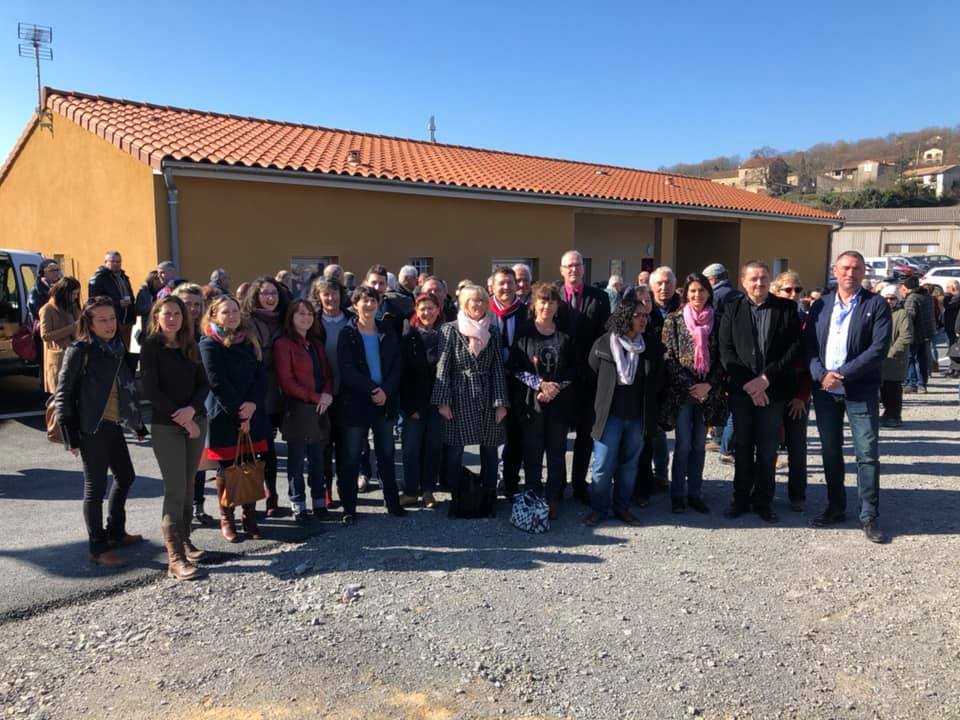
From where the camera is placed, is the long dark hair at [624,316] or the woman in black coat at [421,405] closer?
the long dark hair at [624,316]

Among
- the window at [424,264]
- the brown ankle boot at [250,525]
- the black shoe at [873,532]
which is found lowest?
the black shoe at [873,532]

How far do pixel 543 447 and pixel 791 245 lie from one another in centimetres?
2056

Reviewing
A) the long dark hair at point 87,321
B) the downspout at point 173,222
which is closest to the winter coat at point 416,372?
the long dark hair at point 87,321

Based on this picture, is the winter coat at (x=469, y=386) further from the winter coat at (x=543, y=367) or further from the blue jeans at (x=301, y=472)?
the blue jeans at (x=301, y=472)

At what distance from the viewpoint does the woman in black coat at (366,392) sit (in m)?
5.18

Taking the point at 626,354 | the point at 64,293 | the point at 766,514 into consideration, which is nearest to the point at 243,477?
the point at 626,354

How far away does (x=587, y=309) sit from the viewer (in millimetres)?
5762

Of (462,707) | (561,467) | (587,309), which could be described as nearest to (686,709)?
(462,707)

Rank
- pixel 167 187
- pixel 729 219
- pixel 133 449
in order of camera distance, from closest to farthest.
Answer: pixel 133 449, pixel 167 187, pixel 729 219

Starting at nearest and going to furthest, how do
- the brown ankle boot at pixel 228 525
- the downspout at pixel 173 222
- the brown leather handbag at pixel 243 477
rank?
the brown leather handbag at pixel 243 477
the brown ankle boot at pixel 228 525
the downspout at pixel 173 222

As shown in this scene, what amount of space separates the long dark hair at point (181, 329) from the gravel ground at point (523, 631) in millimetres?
1369

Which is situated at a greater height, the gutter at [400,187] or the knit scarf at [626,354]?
the gutter at [400,187]

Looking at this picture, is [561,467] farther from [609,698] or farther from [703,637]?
[609,698]

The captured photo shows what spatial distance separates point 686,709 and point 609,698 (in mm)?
329
